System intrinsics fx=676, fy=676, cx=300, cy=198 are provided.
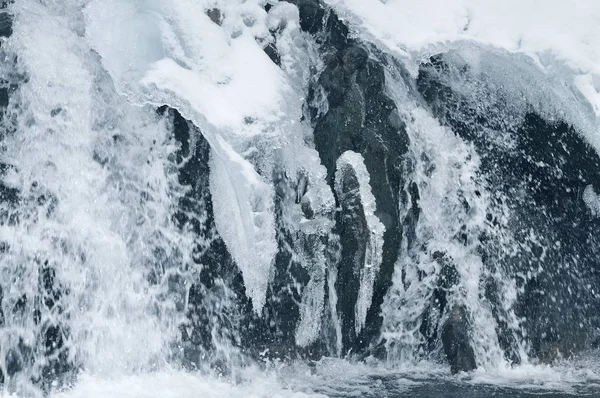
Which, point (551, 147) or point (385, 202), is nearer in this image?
point (385, 202)

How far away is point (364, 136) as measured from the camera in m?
6.22

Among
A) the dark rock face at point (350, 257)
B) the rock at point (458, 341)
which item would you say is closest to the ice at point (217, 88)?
the dark rock face at point (350, 257)

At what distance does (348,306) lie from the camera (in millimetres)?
5871

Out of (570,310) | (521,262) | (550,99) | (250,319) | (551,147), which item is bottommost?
(250,319)

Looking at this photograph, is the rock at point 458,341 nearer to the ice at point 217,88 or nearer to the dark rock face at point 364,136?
the dark rock face at point 364,136

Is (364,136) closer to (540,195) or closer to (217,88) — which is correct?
(217,88)

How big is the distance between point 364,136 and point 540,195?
1951 mm

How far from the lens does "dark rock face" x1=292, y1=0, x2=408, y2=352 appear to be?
19.4ft

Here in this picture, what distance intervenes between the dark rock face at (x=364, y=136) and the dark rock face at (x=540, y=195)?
695 millimetres

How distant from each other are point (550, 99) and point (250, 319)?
3627mm

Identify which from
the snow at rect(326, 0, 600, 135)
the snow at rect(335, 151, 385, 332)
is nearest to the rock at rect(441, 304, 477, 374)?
the snow at rect(335, 151, 385, 332)

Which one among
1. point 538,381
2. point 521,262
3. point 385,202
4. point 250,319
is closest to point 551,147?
point 521,262

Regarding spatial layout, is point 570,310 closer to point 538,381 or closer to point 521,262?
point 521,262

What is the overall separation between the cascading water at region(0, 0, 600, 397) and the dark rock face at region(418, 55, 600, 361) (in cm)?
2
